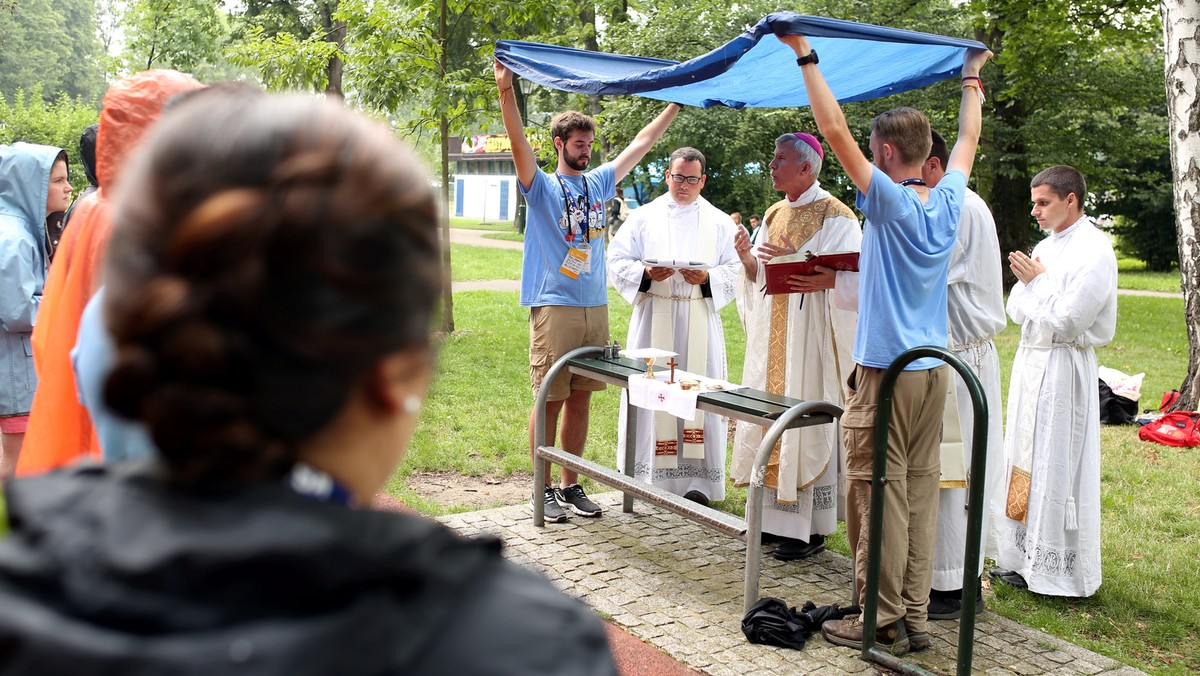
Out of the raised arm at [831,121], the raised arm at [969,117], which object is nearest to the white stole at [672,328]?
the raised arm at [969,117]

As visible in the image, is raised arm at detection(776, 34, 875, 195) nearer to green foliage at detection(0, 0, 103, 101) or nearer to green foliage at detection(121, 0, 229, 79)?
green foliage at detection(121, 0, 229, 79)

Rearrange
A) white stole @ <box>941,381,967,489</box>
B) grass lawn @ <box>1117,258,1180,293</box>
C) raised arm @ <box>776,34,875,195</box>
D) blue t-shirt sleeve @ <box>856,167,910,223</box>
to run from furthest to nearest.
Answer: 1. grass lawn @ <box>1117,258,1180,293</box>
2. white stole @ <box>941,381,967,489</box>
3. blue t-shirt sleeve @ <box>856,167,910,223</box>
4. raised arm @ <box>776,34,875,195</box>

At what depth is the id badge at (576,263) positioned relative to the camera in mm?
6281

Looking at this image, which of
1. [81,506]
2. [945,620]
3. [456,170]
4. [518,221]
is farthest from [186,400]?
[456,170]

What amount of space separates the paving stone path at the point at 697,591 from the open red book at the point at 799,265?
5.06 feet

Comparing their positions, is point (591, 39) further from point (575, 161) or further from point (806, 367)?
point (806, 367)

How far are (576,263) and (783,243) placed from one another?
125 cm

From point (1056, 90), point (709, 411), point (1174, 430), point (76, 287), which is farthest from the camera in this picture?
point (1056, 90)

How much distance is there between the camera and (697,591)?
5219mm

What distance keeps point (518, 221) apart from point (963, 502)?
37.6 meters

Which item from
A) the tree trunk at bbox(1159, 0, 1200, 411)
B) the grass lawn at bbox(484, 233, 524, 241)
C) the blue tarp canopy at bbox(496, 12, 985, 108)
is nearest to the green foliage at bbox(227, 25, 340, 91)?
the blue tarp canopy at bbox(496, 12, 985, 108)

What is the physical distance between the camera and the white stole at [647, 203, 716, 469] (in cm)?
664

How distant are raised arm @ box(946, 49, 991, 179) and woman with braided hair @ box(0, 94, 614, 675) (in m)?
4.10

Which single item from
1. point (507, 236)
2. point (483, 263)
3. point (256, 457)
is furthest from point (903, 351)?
point (507, 236)
